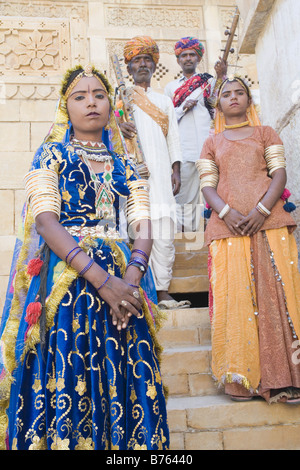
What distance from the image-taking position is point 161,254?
14.3 feet

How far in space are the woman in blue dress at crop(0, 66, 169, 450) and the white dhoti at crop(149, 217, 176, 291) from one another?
6.30 ft

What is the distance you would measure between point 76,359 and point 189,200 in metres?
4.02

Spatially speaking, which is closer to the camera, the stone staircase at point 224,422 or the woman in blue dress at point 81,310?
the woman in blue dress at point 81,310

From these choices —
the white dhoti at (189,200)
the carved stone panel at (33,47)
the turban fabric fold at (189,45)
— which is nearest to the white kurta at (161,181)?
the white dhoti at (189,200)

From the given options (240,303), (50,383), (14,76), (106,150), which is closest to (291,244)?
(240,303)

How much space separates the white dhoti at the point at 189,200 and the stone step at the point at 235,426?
119 inches

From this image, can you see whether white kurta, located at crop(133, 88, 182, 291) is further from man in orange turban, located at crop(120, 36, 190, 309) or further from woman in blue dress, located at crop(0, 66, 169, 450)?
woman in blue dress, located at crop(0, 66, 169, 450)

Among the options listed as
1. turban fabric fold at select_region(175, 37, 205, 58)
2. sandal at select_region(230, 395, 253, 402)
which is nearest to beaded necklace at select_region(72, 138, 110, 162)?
sandal at select_region(230, 395, 253, 402)

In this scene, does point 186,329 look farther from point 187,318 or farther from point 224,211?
point 224,211

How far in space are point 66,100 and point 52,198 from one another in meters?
0.63

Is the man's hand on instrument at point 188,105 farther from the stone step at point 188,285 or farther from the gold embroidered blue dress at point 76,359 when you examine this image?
the gold embroidered blue dress at point 76,359

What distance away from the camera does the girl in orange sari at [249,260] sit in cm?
300

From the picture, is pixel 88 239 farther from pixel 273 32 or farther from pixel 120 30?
pixel 120 30

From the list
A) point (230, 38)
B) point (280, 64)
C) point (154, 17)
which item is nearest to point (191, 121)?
point (230, 38)
